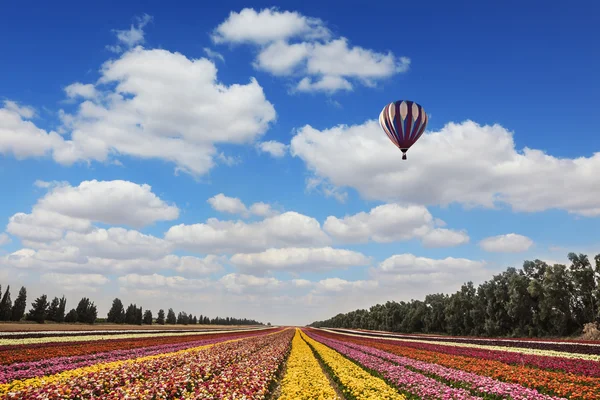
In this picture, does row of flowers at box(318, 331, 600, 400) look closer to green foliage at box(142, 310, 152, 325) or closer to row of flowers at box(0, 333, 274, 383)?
row of flowers at box(0, 333, 274, 383)

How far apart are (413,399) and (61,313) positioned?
102 metres

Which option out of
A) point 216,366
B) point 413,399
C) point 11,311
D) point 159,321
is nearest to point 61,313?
point 11,311

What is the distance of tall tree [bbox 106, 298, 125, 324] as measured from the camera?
106812mm

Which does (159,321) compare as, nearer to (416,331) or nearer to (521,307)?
(416,331)

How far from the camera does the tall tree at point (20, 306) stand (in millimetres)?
82750

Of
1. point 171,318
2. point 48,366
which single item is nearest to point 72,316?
point 171,318

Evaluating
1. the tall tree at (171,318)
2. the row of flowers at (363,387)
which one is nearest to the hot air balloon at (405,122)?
the row of flowers at (363,387)

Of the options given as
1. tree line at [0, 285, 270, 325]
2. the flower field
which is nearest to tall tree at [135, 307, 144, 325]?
tree line at [0, 285, 270, 325]

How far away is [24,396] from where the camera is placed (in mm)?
8852

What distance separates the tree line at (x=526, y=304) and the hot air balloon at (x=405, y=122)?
38755 mm

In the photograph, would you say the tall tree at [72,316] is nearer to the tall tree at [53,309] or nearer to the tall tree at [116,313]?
the tall tree at [53,309]

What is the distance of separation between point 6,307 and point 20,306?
5320mm

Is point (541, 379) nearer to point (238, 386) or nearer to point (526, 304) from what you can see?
point (238, 386)

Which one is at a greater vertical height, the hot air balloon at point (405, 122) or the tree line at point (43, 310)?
the hot air balloon at point (405, 122)
